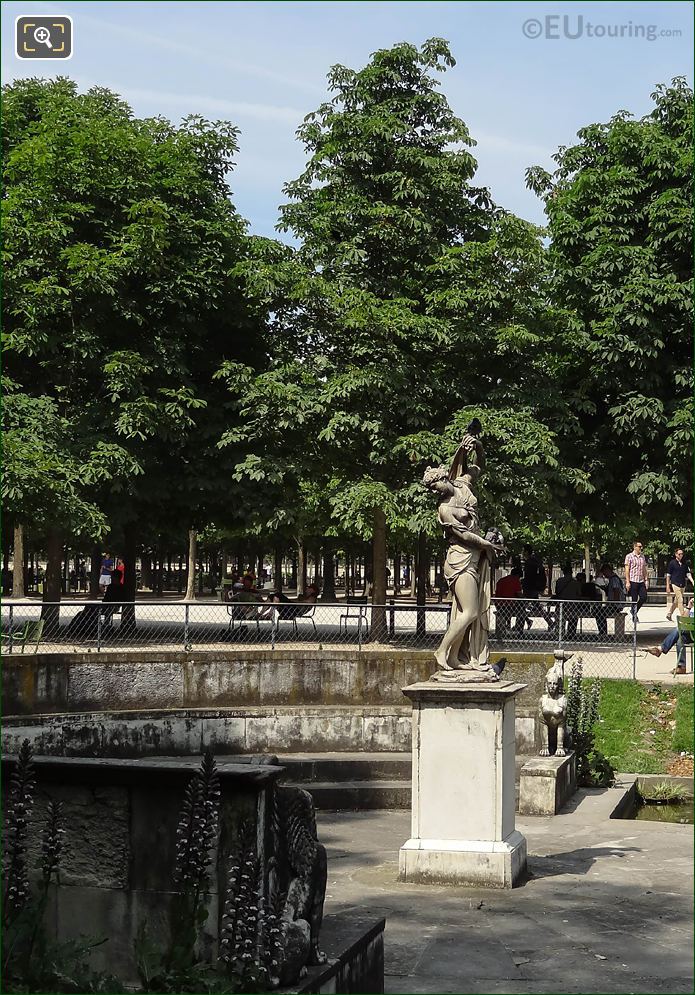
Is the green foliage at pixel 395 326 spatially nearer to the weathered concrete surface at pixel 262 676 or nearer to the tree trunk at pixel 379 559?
the tree trunk at pixel 379 559

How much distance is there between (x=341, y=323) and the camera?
26.0 meters

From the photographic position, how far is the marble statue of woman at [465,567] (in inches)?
460

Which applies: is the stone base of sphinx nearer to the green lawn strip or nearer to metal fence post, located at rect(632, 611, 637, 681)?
the green lawn strip

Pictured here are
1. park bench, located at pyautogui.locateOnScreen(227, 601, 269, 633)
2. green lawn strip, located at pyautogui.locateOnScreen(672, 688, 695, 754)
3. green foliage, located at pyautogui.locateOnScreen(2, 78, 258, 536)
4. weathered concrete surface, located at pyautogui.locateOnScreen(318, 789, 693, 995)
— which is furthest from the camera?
green foliage, located at pyautogui.locateOnScreen(2, 78, 258, 536)

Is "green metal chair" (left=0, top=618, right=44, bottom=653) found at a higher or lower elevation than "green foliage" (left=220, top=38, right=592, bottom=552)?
lower

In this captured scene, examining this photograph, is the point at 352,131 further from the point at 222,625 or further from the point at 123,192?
the point at 222,625

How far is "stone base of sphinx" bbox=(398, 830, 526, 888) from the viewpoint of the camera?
1108cm

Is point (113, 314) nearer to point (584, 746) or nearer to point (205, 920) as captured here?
point (584, 746)

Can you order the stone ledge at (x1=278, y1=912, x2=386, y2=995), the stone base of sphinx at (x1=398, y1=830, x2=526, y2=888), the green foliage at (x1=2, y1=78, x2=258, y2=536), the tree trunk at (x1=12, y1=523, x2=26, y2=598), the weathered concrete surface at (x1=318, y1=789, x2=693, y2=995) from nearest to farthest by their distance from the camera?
1. the stone ledge at (x1=278, y1=912, x2=386, y2=995)
2. the weathered concrete surface at (x1=318, y1=789, x2=693, y2=995)
3. the stone base of sphinx at (x1=398, y1=830, x2=526, y2=888)
4. the green foliage at (x1=2, y1=78, x2=258, y2=536)
5. the tree trunk at (x1=12, y1=523, x2=26, y2=598)

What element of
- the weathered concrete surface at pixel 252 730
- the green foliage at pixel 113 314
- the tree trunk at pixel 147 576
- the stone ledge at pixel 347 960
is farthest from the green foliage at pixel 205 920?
the tree trunk at pixel 147 576

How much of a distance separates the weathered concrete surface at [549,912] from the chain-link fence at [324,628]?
749cm

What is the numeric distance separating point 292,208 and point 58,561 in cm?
959

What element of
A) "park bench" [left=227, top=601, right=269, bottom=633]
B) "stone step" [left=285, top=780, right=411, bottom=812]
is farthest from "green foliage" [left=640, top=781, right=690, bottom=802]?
"park bench" [left=227, top=601, right=269, bottom=633]

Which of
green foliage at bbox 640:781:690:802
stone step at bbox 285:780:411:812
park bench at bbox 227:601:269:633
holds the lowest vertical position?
green foliage at bbox 640:781:690:802
